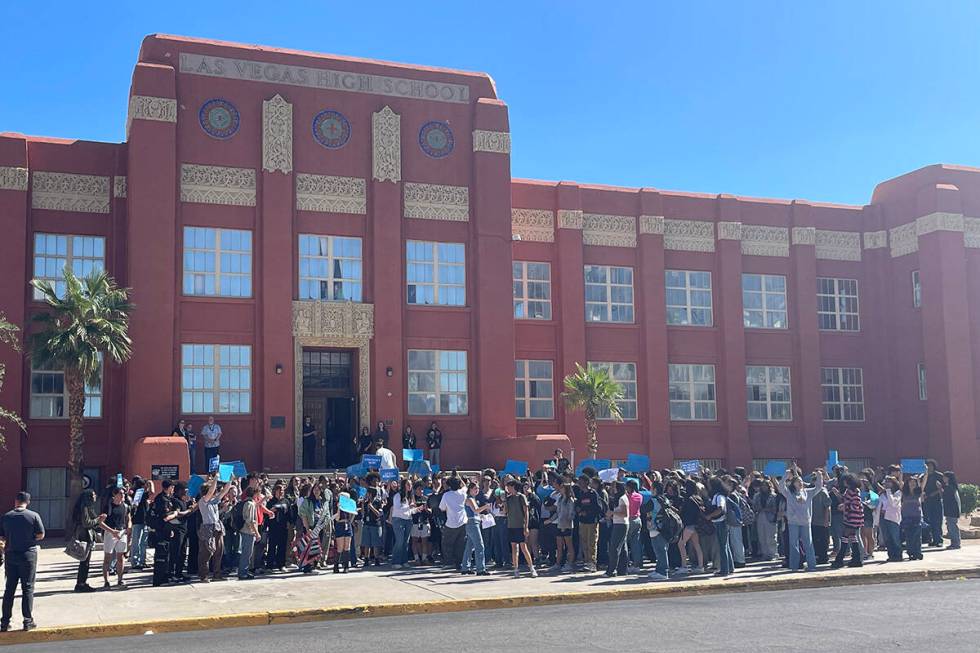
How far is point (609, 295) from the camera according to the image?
3734 cm

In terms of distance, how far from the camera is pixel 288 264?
1248 inches

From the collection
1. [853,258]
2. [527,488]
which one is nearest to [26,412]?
[527,488]

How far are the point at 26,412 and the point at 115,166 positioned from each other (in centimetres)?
771

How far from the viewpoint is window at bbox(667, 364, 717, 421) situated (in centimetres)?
3788

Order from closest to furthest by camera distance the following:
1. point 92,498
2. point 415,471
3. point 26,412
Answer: point 92,498 → point 415,471 → point 26,412

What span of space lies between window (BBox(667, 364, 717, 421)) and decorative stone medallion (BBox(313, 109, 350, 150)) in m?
14.3

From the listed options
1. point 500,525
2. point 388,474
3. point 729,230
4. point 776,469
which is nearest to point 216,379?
point 388,474

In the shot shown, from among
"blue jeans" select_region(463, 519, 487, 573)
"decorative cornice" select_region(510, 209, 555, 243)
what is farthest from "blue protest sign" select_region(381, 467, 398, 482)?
"decorative cornice" select_region(510, 209, 555, 243)

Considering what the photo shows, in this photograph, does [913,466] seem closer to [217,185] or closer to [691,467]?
[691,467]

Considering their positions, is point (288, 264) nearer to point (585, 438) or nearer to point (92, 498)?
point (585, 438)

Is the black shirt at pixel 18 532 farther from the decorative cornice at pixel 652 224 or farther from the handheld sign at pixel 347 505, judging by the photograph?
the decorative cornice at pixel 652 224

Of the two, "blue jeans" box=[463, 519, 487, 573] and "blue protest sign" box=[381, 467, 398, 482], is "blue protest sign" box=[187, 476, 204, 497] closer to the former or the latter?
"blue protest sign" box=[381, 467, 398, 482]

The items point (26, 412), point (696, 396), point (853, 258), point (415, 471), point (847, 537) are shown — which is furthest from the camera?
point (853, 258)

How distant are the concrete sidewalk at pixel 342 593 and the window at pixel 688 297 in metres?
18.3
